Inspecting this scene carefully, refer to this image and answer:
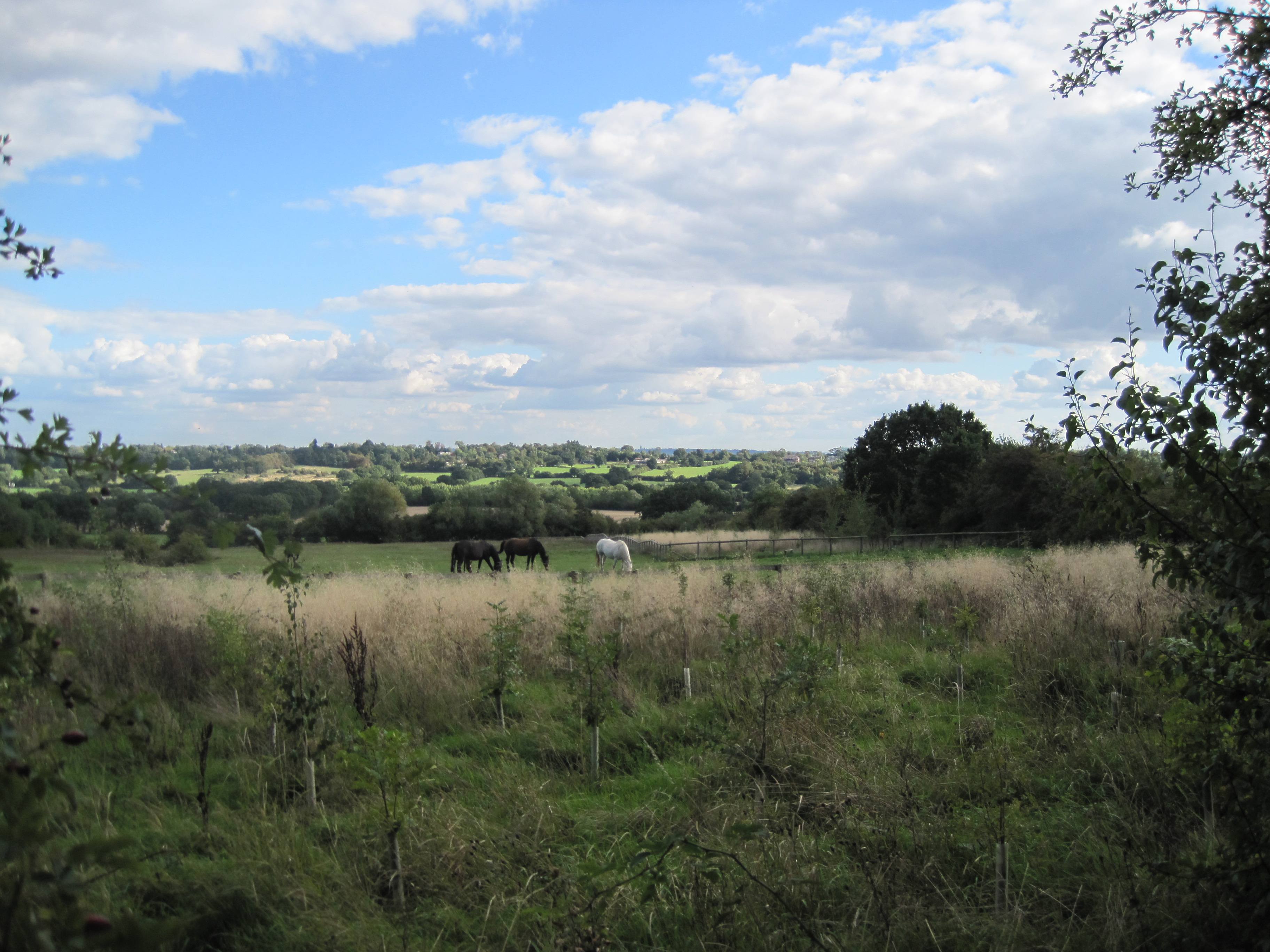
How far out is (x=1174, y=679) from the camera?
3.85 meters

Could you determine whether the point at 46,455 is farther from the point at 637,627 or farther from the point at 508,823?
the point at 637,627

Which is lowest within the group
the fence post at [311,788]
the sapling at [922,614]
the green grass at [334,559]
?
the green grass at [334,559]

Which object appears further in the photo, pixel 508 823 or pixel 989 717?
pixel 989 717

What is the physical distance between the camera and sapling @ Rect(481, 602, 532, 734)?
7676mm

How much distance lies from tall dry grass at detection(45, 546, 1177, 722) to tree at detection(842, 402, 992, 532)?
33.9 meters

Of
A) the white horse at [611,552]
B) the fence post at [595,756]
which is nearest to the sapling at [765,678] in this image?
the fence post at [595,756]

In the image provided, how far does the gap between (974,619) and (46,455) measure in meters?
10.6

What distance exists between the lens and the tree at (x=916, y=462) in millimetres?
47656

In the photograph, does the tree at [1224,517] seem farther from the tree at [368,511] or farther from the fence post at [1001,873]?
the tree at [368,511]

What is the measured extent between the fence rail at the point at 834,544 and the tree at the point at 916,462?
7783mm

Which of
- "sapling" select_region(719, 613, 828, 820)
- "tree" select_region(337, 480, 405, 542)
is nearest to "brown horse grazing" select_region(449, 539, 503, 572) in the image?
"sapling" select_region(719, 613, 828, 820)

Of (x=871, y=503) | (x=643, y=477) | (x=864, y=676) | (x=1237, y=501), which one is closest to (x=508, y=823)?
(x=1237, y=501)

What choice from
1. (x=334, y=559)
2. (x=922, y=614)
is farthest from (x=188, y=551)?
(x=922, y=614)

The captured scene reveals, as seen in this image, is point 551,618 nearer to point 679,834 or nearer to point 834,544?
point 679,834
